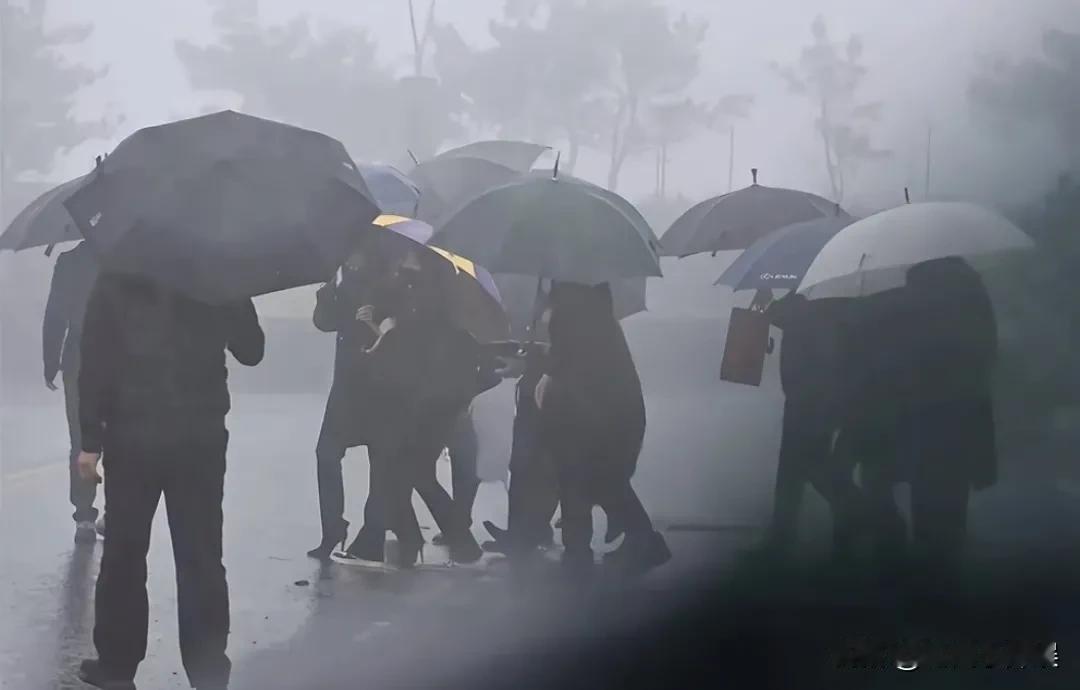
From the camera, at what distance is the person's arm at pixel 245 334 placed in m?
4.19

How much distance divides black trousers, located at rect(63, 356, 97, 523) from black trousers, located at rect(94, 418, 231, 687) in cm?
54

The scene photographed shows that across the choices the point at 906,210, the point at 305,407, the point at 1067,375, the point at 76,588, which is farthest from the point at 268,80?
the point at 1067,375

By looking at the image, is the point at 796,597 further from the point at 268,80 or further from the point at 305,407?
the point at 268,80

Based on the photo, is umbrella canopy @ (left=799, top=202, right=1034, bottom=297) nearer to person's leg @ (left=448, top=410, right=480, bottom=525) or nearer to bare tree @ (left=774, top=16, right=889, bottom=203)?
bare tree @ (left=774, top=16, right=889, bottom=203)

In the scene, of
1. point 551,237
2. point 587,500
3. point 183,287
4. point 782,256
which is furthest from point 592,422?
point 183,287

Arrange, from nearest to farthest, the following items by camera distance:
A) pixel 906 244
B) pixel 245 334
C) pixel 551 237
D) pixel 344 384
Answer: pixel 245 334, pixel 551 237, pixel 906 244, pixel 344 384

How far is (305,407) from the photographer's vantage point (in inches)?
193

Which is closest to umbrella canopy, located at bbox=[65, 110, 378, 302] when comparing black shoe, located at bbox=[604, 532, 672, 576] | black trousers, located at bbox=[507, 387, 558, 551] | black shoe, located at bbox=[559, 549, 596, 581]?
black trousers, located at bbox=[507, 387, 558, 551]

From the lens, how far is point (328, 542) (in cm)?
510

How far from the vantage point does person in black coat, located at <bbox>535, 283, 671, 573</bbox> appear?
5.04m

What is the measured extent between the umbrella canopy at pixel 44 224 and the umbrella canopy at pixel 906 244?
3125 millimetres

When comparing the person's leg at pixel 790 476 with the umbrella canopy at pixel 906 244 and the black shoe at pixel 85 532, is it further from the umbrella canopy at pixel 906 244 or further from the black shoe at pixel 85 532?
the black shoe at pixel 85 532

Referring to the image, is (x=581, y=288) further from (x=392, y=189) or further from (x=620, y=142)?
(x=392, y=189)

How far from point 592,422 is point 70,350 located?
2.25 metres
